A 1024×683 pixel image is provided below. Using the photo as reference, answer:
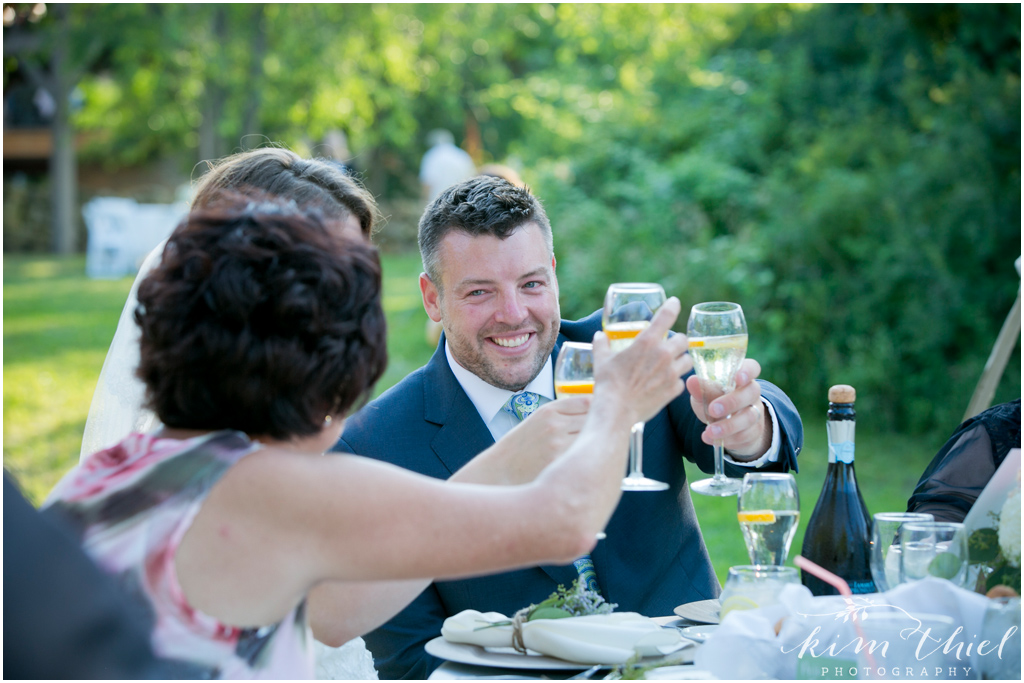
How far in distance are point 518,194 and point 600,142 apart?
26.8 feet

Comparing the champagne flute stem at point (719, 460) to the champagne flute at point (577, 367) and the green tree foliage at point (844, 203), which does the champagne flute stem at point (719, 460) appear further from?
the green tree foliage at point (844, 203)

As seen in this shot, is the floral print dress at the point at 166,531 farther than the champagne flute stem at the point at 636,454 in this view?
No

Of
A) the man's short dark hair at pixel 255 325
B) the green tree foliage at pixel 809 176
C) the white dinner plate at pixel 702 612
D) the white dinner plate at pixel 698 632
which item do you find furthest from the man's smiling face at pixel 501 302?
the green tree foliage at pixel 809 176

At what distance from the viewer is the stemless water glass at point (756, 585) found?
2.02 m

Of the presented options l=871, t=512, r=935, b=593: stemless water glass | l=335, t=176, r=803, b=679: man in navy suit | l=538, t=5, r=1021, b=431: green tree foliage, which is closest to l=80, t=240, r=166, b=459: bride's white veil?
l=335, t=176, r=803, b=679: man in navy suit

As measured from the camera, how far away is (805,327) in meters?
8.84

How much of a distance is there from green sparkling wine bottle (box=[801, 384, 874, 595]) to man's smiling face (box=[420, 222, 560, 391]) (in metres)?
1.24

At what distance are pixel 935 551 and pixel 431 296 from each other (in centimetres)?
208

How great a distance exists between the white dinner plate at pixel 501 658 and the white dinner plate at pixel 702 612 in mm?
175

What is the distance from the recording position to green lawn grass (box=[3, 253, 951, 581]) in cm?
712

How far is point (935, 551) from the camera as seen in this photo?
6.64 feet

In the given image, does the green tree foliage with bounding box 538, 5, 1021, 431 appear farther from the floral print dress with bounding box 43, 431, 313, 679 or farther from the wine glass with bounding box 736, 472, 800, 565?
the floral print dress with bounding box 43, 431, 313, 679

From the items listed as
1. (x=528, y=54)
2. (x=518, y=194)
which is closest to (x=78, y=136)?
(x=528, y=54)

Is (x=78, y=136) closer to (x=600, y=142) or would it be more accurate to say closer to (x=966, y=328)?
(x=600, y=142)
